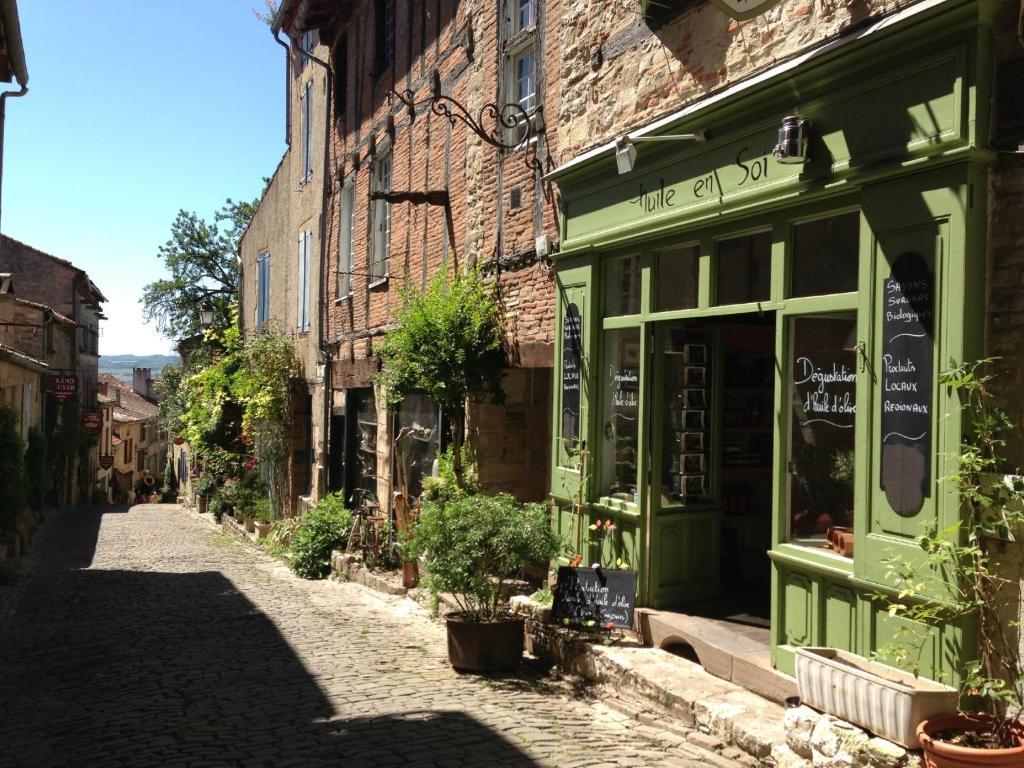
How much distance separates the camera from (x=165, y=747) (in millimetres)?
5102

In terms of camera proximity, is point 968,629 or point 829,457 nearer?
point 968,629

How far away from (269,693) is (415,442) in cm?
531

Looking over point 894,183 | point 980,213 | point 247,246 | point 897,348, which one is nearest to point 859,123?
A: point 894,183

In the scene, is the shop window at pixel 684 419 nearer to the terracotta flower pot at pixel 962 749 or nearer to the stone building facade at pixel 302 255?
the terracotta flower pot at pixel 962 749

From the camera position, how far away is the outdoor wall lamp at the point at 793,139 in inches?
195

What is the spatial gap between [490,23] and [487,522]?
5.43m

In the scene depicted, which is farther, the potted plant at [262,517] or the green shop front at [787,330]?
the potted plant at [262,517]

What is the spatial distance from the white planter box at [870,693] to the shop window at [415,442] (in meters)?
6.43

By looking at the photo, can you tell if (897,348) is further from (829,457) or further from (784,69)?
(784,69)

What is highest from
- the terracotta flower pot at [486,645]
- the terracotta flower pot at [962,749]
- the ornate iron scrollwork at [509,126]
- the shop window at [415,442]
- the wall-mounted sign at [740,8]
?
the ornate iron scrollwork at [509,126]

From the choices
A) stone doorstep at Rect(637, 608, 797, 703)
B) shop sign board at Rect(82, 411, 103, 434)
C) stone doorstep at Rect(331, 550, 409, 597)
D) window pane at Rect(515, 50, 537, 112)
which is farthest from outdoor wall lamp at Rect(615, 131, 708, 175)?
shop sign board at Rect(82, 411, 103, 434)

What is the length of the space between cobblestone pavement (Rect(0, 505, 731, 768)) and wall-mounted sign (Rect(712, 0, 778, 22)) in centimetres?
410

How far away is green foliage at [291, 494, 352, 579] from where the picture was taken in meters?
12.5

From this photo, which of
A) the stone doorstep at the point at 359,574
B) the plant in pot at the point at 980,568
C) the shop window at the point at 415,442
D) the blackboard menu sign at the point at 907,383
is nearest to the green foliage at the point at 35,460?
the stone doorstep at the point at 359,574
